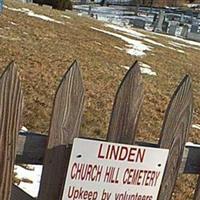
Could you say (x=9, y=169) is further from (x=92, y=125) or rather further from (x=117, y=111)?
(x=92, y=125)

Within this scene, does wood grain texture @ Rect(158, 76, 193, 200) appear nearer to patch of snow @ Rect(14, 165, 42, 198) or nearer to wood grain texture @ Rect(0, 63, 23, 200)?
wood grain texture @ Rect(0, 63, 23, 200)

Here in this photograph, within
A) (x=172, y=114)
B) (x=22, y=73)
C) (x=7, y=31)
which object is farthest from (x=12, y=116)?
(x=7, y=31)

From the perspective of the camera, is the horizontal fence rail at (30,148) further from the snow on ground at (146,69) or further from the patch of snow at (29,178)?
the snow on ground at (146,69)

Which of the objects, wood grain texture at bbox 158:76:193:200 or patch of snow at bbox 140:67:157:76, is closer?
wood grain texture at bbox 158:76:193:200

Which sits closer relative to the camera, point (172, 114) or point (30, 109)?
point (172, 114)

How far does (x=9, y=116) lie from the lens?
2330mm

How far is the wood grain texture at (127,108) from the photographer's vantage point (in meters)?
2.45

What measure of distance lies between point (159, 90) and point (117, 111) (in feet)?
18.4

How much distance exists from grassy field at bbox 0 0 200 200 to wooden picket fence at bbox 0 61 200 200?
1795mm

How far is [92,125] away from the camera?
5.32 meters

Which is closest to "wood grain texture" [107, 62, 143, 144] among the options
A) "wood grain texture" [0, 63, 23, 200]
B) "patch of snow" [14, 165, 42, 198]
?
"wood grain texture" [0, 63, 23, 200]

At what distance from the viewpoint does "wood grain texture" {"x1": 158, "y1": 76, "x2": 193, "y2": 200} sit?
255 centimetres

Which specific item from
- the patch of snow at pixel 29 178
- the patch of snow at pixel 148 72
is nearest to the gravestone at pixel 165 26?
the patch of snow at pixel 148 72

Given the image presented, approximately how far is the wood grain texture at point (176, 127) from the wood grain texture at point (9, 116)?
65 cm
